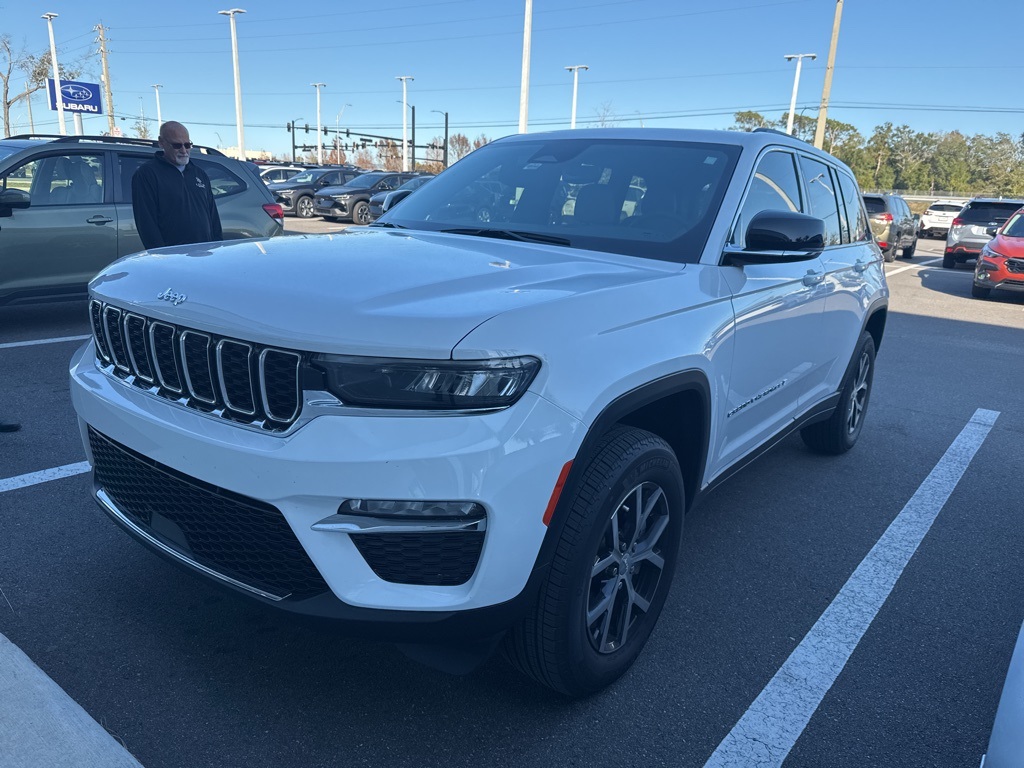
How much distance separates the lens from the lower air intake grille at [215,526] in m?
→ 2.03

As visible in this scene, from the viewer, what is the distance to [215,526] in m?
2.18

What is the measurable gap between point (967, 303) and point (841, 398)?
1051 cm

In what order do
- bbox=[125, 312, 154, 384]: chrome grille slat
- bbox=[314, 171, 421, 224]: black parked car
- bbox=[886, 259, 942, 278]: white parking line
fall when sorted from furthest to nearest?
bbox=[314, 171, 421, 224]: black parked car
bbox=[886, 259, 942, 278]: white parking line
bbox=[125, 312, 154, 384]: chrome grille slat

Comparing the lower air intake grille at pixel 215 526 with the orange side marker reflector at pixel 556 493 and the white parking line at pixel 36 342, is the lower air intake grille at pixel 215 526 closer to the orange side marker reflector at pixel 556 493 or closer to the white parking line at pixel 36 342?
the orange side marker reflector at pixel 556 493

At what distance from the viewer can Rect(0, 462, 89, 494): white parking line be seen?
3.87 metres

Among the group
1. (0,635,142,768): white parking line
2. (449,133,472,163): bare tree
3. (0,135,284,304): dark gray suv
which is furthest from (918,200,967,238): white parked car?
(449,133,472,163): bare tree

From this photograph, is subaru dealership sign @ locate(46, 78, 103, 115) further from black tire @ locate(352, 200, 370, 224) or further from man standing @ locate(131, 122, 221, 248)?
man standing @ locate(131, 122, 221, 248)

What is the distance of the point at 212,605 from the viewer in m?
2.93

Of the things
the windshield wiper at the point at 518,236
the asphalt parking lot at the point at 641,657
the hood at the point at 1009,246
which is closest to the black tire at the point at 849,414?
the asphalt parking lot at the point at 641,657

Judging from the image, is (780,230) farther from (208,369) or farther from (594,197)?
(208,369)

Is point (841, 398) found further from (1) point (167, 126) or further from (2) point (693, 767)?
(1) point (167, 126)

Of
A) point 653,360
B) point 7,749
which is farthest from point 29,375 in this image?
point 653,360

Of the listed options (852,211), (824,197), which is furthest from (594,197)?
(852,211)

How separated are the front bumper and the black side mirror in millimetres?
1400
